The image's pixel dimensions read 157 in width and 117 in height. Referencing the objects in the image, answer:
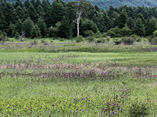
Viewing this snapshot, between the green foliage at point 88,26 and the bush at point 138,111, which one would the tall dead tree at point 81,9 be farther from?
the bush at point 138,111

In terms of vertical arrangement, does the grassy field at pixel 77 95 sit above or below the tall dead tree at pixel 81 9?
below

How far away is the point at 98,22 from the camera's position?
88750 mm

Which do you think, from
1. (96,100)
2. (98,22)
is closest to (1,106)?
(96,100)

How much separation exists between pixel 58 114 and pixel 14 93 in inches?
131

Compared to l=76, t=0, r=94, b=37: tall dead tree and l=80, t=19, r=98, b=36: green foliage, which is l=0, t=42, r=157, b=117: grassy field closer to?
l=76, t=0, r=94, b=37: tall dead tree

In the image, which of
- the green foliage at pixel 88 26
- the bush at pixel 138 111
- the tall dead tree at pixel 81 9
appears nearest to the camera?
the bush at pixel 138 111

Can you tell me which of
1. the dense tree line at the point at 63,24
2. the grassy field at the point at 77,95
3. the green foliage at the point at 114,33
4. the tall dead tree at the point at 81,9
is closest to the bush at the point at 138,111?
the grassy field at the point at 77,95

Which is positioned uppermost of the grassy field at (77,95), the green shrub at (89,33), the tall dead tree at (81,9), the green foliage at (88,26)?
the tall dead tree at (81,9)

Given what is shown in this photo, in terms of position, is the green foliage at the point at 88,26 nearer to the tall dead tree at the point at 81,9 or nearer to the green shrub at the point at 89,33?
the green shrub at the point at 89,33

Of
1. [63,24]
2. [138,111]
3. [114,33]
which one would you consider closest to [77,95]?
[138,111]

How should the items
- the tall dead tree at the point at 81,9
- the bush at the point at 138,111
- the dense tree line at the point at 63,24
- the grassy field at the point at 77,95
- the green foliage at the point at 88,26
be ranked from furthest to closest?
1. the green foliage at the point at 88,26
2. the tall dead tree at the point at 81,9
3. the dense tree line at the point at 63,24
4. the grassy field at the point at 77,95
5. the bush at the point at 138,111

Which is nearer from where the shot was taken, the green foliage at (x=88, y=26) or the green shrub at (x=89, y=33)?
the green shrub at (x=89, y=33)

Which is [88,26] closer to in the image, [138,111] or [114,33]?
[114,33]

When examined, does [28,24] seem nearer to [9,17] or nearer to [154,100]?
[9,17]
